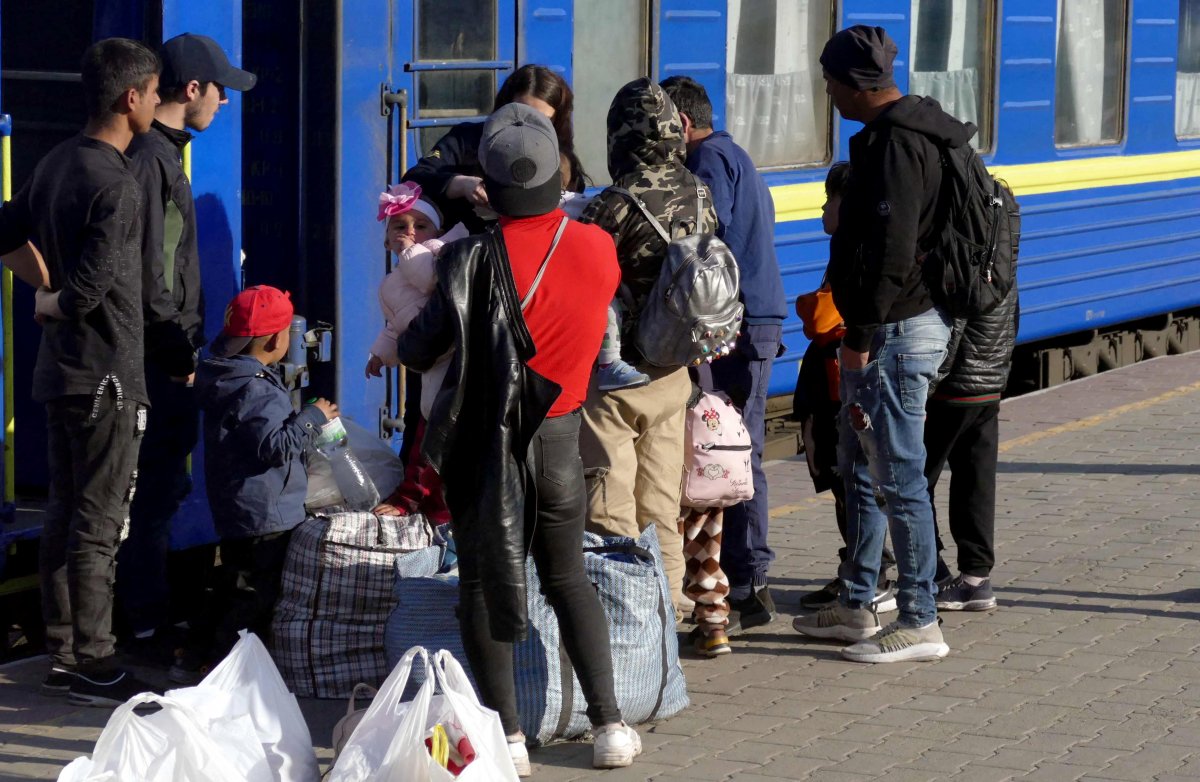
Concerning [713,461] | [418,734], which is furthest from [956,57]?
[418,734]

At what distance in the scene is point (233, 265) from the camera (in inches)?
231

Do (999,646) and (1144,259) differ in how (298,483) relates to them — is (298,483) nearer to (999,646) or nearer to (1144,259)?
(999,646)

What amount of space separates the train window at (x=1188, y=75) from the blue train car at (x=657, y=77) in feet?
0.08

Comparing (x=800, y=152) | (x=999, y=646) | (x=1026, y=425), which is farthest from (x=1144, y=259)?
(x=999, y=646)

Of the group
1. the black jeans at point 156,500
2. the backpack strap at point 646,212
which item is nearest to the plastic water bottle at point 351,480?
the black jeans at point 156,500

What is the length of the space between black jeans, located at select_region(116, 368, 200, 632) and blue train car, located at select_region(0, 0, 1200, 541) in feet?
1.37

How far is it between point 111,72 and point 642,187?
1482mm

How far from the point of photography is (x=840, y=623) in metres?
5.65

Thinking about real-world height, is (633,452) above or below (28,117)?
below

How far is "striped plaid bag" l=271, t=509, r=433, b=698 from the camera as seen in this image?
16.9 ft

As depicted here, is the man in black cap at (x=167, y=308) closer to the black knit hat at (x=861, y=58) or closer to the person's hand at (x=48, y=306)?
the person's hand at (x=48, y=306)

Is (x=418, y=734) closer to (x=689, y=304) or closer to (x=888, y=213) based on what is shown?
(x=689, y=304)

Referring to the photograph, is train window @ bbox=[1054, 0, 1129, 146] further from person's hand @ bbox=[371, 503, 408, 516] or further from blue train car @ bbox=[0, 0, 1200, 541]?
person's hand @ bbox=[371, 503, 408, 516]

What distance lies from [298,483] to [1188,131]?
8306 mm
